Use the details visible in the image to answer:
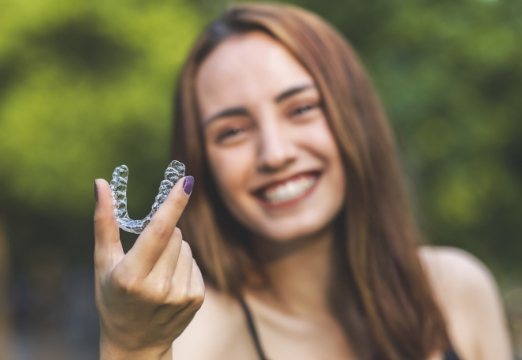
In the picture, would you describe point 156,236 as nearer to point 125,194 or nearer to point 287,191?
point 125,194

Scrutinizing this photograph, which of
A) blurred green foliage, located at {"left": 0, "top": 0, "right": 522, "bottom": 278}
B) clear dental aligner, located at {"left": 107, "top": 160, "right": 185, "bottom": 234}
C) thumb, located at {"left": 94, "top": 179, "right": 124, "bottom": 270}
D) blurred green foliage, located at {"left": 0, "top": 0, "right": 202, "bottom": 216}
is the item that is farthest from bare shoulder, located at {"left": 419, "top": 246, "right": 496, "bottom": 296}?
blurred green foliage, located at {"left": 0, "top": 0, "right": 202, "bottom": 216}

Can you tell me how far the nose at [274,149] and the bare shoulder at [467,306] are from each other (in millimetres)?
695

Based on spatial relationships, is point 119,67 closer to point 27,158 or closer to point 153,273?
point 27,158

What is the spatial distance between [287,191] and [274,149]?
0.41 ft

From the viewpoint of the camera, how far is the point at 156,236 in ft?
4.37

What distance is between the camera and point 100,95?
21.3 feet

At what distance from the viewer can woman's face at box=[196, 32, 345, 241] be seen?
2.24m

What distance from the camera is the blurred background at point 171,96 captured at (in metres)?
5.38

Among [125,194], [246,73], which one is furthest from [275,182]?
[125,194]

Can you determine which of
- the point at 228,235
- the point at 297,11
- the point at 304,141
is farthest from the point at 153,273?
the point at 297,11

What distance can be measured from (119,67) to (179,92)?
14.3 ft

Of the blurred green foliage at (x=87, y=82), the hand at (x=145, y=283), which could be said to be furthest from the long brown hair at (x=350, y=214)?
the blurred green foliage at (x=87, y=82)

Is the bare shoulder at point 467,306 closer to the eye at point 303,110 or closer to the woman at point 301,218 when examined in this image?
the woman at point 301,218

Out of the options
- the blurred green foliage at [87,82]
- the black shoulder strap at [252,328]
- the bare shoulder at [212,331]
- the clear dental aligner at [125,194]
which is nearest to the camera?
the clear dental aligner at [125,194]
